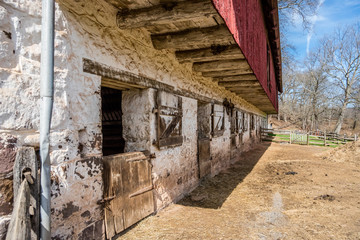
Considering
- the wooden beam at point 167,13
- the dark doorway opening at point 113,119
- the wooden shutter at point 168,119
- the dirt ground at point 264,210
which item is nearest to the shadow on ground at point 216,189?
the dirt ground at point 264,210

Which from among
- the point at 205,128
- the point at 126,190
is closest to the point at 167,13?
the point at 126,190

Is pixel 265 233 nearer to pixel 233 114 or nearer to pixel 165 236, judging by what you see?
pixel 165 236

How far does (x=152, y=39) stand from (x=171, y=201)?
113 inches

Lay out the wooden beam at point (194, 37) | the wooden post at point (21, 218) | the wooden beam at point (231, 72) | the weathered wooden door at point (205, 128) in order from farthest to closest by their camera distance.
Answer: the weathered wooden door at point (205, 128), the wooden beam at point (231, 72), the wooden beam at point (194, 37), the wooden post at point (21, 218)

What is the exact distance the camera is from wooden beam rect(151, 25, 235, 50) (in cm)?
286

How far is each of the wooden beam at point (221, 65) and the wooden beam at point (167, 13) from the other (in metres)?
2.03

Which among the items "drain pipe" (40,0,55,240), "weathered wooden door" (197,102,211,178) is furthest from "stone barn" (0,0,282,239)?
"weathered wooden door" (197,102,211,178)

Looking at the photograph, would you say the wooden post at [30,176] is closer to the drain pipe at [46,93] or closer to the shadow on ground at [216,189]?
the drain pipe at [46,93]

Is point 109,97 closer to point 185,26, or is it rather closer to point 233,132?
point 185,26

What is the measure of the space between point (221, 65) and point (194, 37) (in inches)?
58.1

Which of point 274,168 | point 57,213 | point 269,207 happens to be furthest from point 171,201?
point 274,168

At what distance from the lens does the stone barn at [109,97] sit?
183 cm

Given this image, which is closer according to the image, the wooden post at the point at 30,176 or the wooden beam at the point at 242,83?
the wooden post at the point at 30,176

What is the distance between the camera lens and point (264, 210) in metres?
4.06
